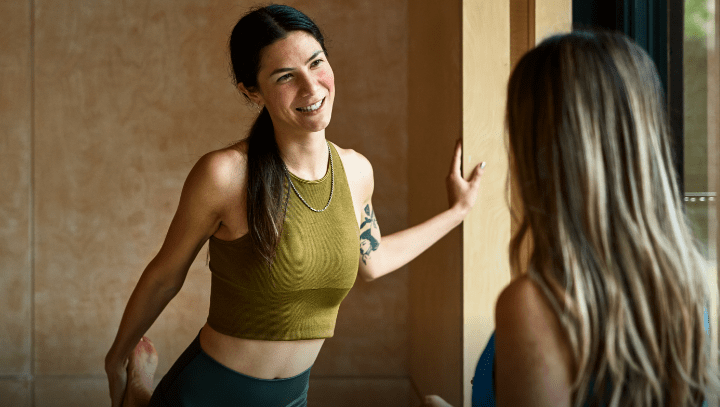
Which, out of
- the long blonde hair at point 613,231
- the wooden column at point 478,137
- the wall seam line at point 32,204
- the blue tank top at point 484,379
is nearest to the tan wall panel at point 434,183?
the wooden column at point 478,137

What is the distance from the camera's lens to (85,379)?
301 centimetres

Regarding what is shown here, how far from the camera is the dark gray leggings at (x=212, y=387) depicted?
135 centimetres

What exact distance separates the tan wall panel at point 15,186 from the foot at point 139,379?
1.93m

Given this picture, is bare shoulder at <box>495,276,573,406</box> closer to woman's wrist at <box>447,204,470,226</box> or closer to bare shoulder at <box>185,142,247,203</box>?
bare shoulder at <box>185,142,247,203</box>

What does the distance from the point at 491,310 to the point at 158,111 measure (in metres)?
2.05

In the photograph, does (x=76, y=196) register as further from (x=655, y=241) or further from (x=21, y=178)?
(x=655, y=241)

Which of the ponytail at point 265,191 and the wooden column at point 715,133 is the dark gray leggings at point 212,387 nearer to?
the ponytail at point 265,191

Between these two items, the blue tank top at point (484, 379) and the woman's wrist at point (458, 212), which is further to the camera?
the woman's wrist at point (458, 212)

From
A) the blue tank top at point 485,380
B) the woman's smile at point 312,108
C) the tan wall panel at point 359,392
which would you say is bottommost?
the tan wall panel at point 359,392

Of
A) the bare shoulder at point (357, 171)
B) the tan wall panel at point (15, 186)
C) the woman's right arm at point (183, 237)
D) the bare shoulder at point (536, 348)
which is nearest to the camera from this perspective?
the bare shoulder at point (536, 348)

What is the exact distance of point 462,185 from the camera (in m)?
1.75

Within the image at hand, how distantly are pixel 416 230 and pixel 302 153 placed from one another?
488mm

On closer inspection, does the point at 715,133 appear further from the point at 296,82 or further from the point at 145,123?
the point at 145,123

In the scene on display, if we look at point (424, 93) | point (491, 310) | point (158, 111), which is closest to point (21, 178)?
point (158, 111)
